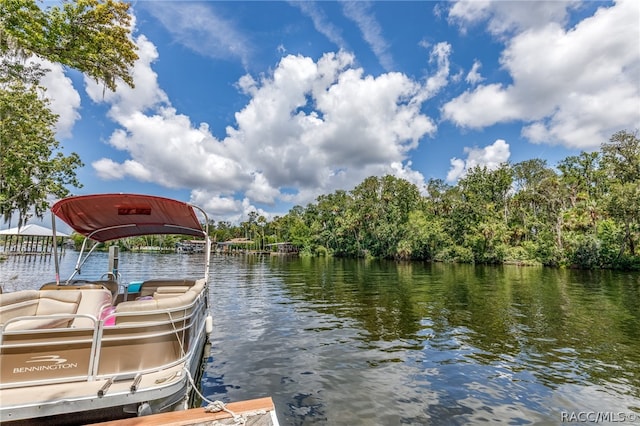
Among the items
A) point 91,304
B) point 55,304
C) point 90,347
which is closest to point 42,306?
point 55,304

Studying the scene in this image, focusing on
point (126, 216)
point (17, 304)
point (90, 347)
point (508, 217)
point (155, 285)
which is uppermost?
point (508, 217)

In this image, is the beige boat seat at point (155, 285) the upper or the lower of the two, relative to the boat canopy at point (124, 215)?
lower

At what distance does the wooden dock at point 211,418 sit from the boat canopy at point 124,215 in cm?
368

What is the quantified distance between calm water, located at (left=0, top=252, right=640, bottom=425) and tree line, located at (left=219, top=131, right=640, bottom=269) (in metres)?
24.8

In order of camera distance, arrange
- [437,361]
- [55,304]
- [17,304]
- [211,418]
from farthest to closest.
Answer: [437,361]
[55,304]
[17,304]
[211,418]

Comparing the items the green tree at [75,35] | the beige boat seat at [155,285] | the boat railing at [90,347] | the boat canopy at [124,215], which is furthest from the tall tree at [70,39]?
the boat railing at [90,347]

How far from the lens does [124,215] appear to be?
7.46m

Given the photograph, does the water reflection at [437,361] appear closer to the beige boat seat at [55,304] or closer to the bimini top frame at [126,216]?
the beige boat seat at [55,304]

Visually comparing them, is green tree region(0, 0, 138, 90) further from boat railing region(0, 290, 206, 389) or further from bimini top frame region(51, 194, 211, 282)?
boat railing region(0, 290, 206, 389)

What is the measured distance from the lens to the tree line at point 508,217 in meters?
34.5

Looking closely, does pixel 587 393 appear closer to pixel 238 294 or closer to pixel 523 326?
pixel 523 326

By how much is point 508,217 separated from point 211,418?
5694 centimetres

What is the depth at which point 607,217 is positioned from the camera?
121 ft

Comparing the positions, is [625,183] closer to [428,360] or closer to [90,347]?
[428,360]
